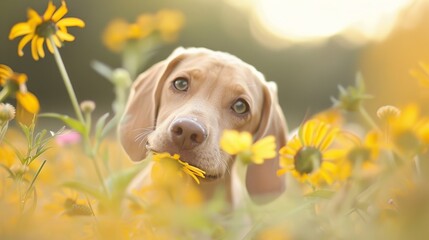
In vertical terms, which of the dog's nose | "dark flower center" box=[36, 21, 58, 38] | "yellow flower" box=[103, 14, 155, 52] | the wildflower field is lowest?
the wildflower field

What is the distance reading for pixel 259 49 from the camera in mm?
13328

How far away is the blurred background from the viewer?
1050 cm

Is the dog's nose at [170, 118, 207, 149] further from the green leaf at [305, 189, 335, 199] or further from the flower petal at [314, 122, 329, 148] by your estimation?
the green leaf at [305, 189, 335, 199]

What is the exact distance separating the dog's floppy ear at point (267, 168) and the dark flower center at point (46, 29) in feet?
4.89

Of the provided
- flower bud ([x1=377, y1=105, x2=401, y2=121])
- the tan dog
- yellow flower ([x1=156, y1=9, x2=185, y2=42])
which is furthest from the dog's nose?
yellow flower ([x1=156, y1=9, x2=185, y2=42])

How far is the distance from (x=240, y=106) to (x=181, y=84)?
0.90 ft

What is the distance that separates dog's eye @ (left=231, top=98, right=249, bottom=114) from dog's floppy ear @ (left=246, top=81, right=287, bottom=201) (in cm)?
24

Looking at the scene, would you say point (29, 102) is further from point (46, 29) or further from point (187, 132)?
point (187, 132)

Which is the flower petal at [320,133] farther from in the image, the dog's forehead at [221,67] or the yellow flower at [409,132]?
the dog's forehead at [221,67]

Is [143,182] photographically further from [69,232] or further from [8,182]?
[69,232]

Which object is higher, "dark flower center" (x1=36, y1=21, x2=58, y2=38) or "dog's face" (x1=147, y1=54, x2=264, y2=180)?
"dog's face" (x1=147, y1=54, x2=264, y2=180)

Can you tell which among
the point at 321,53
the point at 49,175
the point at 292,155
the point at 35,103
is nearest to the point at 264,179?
the point at 49,175

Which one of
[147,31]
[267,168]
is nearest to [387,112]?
[267,168]

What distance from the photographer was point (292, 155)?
5.11 ft
